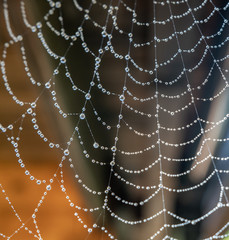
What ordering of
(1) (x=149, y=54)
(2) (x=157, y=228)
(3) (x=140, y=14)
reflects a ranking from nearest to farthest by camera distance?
(3) (x=140, y=14)
(1) (x=149, y=54)
(2) (x=157, y=228)

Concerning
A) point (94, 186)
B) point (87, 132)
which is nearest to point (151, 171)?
point (94, 186)

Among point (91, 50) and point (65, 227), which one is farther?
point (65, 227)

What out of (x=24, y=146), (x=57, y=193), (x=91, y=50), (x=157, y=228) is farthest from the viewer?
(x=57, y=193)

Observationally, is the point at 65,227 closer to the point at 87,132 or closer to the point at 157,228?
the point at 157,228

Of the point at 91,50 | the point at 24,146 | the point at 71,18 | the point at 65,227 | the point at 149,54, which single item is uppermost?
the point at 71,18

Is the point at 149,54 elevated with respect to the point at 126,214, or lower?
elevated

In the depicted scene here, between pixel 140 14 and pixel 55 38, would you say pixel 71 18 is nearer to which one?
pixel 55 38

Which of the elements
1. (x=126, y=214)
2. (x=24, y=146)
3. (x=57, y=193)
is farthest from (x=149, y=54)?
(x=57, y=193)
